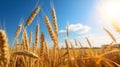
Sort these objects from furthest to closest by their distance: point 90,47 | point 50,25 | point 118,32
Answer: point 50,25 < point 90,47 < point 118,32

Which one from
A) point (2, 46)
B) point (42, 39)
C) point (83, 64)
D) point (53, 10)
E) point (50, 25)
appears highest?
point (53, 10)

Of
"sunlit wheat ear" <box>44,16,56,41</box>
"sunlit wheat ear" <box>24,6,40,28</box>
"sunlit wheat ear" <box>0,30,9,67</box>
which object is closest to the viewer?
"sunlit wheat ear" <box>0,30,9,67</box>

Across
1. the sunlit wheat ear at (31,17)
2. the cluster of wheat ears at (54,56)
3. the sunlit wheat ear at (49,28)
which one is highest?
the sunlit wheat ear at (31,17)

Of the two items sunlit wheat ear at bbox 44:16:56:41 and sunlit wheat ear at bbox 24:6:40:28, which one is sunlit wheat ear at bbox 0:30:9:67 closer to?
sunlit wheat ear at bbox 44:16:56:41

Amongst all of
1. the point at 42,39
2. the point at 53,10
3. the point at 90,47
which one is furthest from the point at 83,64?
the point at 53,10

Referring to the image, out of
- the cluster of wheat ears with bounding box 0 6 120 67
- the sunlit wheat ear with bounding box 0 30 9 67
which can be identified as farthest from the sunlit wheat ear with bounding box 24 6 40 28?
the sunlit wheat ear with bounding box 0 30 9 67

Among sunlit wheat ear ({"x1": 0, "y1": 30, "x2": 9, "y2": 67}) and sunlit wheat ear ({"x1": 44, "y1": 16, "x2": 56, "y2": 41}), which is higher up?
sunlit wheat ear ({"x1": 44, "y1": 16, "x2": 56, "y2": 41})

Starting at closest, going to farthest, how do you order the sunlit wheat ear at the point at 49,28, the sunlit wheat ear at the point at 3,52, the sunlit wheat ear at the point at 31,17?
1. the sunlit wheat ear at the point at 3,52
2. the sunlit wheat ear at the point at 49,28
3. the sunlit wheat ear at the point at 31,17

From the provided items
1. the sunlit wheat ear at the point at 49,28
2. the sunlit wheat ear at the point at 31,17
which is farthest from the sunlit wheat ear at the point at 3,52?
the sunlit wheat ear at the point at 31,17

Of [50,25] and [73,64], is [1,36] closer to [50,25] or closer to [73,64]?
[73,64]

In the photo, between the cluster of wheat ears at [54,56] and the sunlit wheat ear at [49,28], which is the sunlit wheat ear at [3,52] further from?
the sunlit wheat ear at [49,28]

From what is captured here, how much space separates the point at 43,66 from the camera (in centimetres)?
208

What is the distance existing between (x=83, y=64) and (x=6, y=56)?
2.85ft

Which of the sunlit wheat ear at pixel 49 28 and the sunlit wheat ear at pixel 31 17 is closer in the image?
the sunlit wheat ear at pixel 49 28
